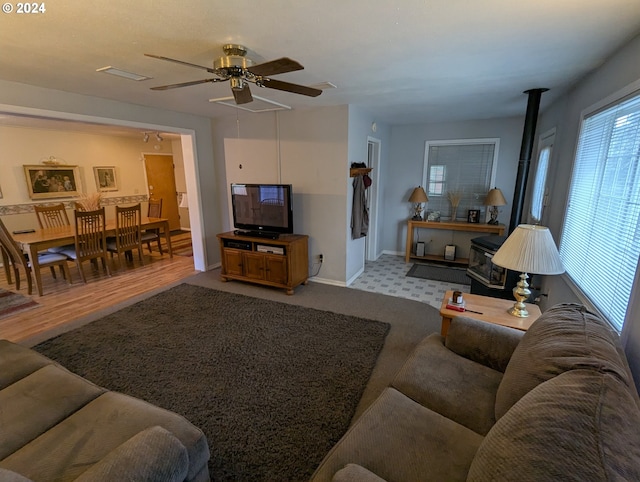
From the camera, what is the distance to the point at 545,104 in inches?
138

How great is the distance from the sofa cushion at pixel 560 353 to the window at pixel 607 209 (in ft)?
1.60

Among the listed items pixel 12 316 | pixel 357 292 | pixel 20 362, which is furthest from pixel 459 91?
pixel 12 316

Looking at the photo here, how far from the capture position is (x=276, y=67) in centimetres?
162

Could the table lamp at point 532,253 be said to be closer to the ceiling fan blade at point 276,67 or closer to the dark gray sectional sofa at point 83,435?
the ceiling fan blade at point 276,67

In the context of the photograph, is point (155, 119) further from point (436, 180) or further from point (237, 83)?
point (436, 180)

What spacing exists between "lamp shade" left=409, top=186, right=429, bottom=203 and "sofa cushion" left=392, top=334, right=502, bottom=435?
3.58 m

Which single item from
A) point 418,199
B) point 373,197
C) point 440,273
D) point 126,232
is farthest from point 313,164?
point 126,232

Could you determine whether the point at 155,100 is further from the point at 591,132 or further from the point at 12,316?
the point at 591,132

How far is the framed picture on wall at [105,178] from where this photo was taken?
5992 mm

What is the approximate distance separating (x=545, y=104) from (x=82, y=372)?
5.44 meters

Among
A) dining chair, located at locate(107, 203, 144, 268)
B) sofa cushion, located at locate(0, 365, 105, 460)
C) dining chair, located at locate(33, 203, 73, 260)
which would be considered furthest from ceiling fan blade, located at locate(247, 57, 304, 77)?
dining chair, located at locate(33, 203, 73, 260)

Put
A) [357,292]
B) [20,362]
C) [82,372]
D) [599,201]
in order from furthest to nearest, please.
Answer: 1. [357,292]
2. [82,372]
3. [599,201]
4. [20,362]

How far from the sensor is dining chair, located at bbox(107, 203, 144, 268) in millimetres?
4512

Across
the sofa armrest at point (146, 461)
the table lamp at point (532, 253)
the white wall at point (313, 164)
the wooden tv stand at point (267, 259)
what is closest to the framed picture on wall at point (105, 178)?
the white wall at point (313, 164)
